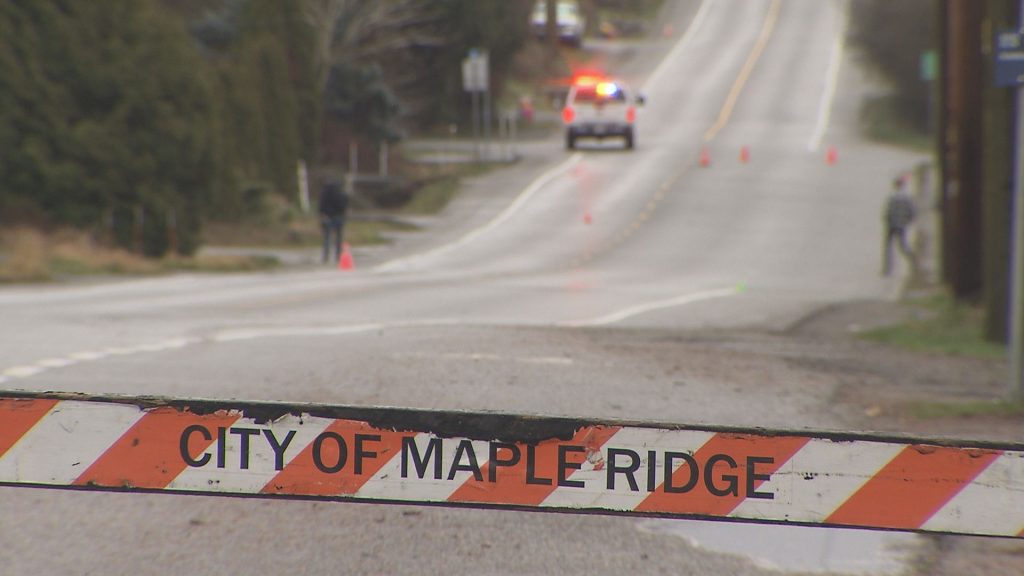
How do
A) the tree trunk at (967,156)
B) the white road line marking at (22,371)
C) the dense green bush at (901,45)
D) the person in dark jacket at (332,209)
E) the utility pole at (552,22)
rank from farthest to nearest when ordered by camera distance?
the utility pole at (552,22) → the dense green bush at (901,45) → the person in dark jacket at (332,209) → the tree trunk at (967,156) → the white road line marking at (22,371)

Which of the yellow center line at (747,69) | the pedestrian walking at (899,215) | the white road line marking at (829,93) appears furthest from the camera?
the yellow center line at (747,69)

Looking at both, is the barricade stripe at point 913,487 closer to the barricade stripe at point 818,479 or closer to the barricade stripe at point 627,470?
the barricade stripe at point 818,479

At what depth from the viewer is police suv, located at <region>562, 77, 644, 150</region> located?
5303 centimetres

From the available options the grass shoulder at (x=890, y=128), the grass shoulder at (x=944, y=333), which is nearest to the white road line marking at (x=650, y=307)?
the grass shoulder at (x=944, y=333)

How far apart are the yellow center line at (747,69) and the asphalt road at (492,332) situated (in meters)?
7.22

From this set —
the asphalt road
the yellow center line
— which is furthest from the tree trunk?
the yellow center line

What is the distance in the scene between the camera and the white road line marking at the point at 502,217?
32.5m

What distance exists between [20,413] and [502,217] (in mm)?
37653

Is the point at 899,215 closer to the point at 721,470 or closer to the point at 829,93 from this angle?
the point at 721,470

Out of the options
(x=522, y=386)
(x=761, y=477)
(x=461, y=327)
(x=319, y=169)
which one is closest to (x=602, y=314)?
(x=461, y=327)

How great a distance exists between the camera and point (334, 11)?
171 feet

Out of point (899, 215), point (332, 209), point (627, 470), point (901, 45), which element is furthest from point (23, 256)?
point (901, 45)

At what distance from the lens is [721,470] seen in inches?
188

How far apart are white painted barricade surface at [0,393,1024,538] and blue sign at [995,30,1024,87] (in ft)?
20.5
